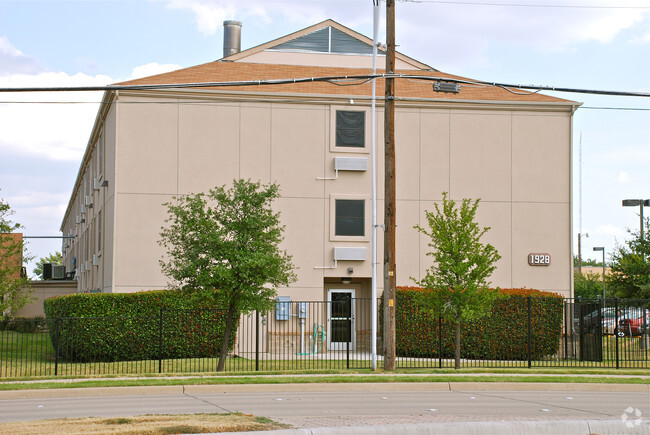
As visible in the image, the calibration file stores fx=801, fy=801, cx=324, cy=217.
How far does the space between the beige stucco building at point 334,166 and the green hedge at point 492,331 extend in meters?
3.10

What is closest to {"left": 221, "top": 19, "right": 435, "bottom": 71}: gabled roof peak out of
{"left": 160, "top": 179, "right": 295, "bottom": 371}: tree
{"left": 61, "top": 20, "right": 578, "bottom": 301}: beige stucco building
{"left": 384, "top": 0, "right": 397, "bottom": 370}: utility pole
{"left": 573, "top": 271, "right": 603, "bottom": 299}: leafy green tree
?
{"left": 61, "top": 20, "right": 578, "bottom": 301}: beige stucco building

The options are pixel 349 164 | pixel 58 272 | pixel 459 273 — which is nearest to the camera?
pixel 459 273

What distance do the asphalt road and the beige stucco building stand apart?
11857 millimetres

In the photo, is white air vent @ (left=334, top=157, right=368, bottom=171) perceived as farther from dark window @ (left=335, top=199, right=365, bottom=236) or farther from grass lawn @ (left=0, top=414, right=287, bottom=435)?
grass lawn @ (left=0, top=414, right=287, bottom=435)

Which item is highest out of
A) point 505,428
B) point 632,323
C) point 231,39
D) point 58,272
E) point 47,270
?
point 231,39

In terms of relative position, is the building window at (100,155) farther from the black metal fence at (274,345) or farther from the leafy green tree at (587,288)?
the leafy green tree at (587,288)

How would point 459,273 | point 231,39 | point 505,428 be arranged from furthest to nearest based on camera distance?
point 231,39, point 459,273, point 505,428

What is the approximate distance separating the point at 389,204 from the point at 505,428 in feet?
35.5

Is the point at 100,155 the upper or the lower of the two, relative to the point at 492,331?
upper

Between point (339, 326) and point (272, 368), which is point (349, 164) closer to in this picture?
point (339, 326)

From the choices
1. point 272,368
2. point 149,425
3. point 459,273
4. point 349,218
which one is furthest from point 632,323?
point 149,425

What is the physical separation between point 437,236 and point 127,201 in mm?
12770

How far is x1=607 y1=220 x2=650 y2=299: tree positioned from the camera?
3303 cm

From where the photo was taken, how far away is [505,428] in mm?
11312
